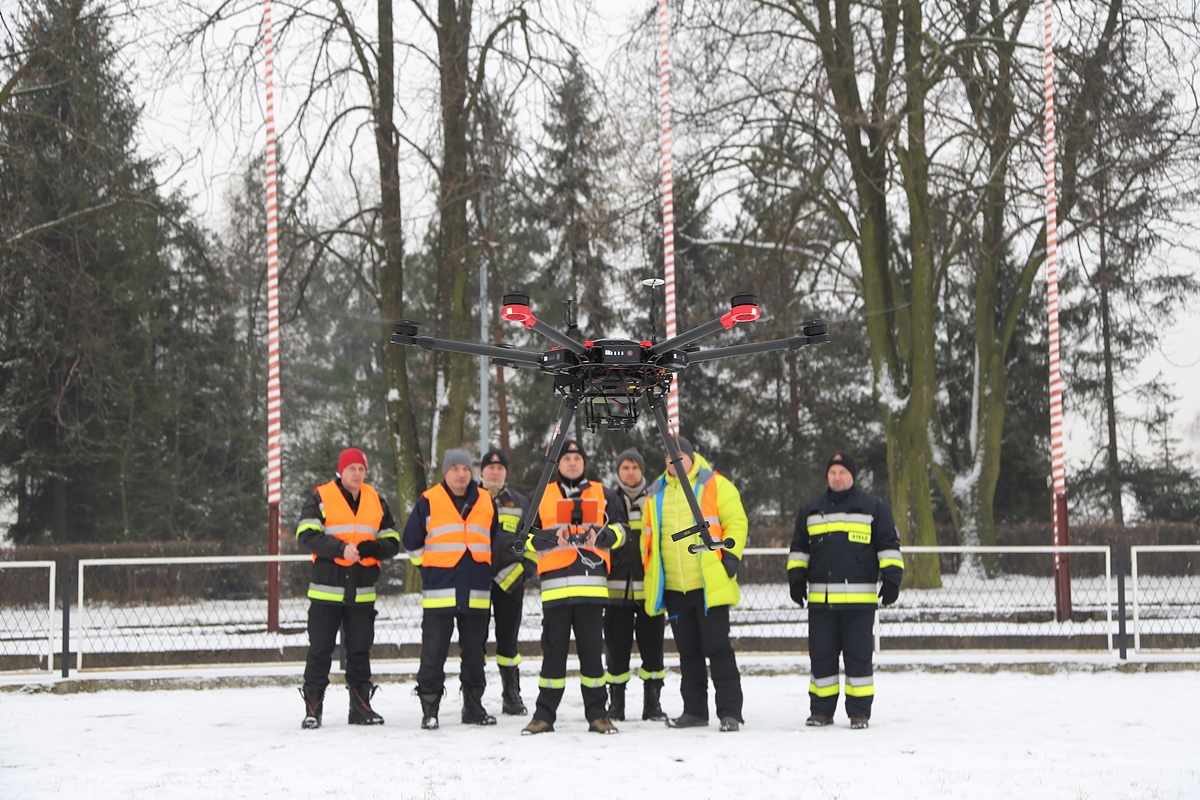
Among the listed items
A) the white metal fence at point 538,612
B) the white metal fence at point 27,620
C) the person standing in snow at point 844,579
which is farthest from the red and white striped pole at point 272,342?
the person standing in snow at point 844,579

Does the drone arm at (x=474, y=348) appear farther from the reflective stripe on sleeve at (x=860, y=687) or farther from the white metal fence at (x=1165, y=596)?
the white metal fence at (x=1165, y=596)

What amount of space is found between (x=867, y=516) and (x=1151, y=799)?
3.04 m

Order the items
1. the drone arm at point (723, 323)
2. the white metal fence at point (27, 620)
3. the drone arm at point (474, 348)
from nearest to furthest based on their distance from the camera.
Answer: the drone arm at point (723, 323), the drone arm at point (474, 348), the white metal fence at point (27, 620)

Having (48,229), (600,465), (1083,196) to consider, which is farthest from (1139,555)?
(600,465)

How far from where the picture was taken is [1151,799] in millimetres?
6109

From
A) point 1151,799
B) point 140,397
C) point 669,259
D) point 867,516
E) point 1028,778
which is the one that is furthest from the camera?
point 140,397

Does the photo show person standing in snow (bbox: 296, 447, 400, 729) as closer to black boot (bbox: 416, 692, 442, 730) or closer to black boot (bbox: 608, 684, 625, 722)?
black boot (bbox: 416, 692, 442, 730)

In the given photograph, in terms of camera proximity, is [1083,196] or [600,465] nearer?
[1083,196]

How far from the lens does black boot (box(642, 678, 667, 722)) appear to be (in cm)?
909

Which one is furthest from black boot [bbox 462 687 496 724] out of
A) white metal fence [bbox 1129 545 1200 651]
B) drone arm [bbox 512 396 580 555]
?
white metal fence [bbox 1129 545 1200 651]

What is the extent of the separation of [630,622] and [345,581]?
2046 millimetres

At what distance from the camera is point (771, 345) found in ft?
20.9

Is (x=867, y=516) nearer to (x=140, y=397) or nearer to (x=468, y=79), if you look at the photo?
(x=468, y=79)

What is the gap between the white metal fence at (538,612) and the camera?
12.6 m
